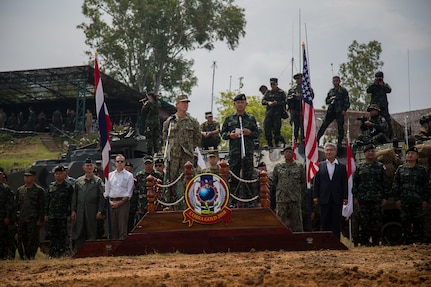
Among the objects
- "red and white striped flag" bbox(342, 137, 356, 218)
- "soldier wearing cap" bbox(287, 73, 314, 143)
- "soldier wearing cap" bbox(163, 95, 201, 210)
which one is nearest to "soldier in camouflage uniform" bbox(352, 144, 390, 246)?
"red and white striped flag" bbox(342, 137, 356, 218)

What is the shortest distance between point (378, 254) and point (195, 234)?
8.88 ft

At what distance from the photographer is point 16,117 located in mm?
40844

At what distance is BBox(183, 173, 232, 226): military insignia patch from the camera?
10781 millimetres

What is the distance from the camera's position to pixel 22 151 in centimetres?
3462

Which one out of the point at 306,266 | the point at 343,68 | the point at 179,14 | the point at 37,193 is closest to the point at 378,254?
the point at 306,266

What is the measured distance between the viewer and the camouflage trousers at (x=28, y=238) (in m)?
13.3

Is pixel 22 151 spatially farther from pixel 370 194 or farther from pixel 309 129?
pixel 370 194

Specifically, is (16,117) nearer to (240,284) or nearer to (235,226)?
(235,226)

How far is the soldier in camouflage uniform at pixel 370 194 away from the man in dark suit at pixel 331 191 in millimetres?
389

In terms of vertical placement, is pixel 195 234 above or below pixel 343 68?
below

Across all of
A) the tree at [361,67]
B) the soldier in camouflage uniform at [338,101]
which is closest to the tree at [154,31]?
the tree at [361,67]

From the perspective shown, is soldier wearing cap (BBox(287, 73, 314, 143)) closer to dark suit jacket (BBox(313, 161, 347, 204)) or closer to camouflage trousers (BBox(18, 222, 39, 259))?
dark suit jacket (BBox(313, 161, 347, 204))

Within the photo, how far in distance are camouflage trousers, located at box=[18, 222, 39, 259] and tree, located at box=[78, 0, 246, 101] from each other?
28.1 meters

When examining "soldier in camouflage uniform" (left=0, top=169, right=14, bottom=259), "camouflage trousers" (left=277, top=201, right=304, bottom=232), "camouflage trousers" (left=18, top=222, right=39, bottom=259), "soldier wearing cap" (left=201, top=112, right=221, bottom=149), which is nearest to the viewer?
"camouflage trousers" (left=277, top=201, right=304, bottom=232)
